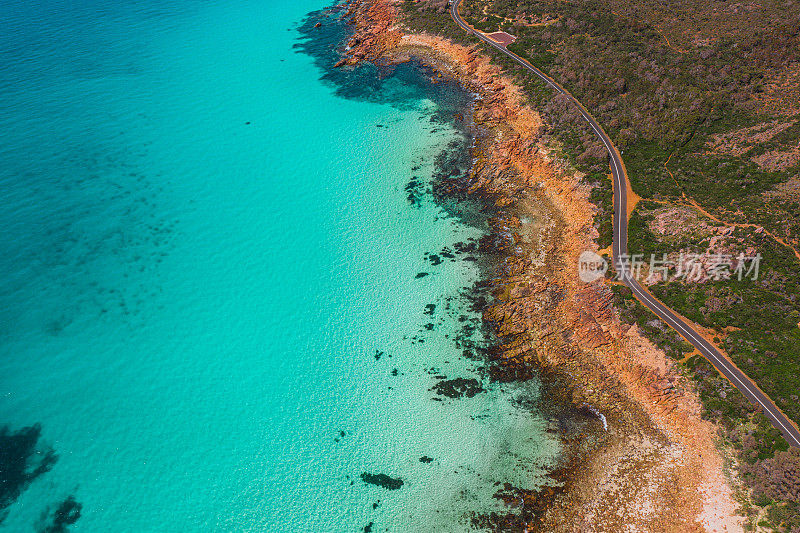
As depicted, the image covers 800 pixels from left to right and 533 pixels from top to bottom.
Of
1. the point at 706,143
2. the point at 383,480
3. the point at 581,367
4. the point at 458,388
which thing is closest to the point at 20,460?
the point at 383,480

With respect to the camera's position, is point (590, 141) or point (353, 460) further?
point (590, 141)

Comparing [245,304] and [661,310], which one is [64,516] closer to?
[245,304]

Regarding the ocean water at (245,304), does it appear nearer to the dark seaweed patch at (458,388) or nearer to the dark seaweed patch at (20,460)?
the dark seaweed patch at (458,388)

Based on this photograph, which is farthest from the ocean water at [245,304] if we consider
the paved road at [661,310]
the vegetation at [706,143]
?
the vegetation at [706,143]

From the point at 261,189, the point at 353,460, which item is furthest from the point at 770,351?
the point at 261,189

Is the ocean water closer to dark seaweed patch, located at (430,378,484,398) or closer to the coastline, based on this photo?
dark seaweed patch, located at (430,378,484,398)

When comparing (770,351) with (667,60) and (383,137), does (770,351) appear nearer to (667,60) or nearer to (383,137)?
(667,60)
